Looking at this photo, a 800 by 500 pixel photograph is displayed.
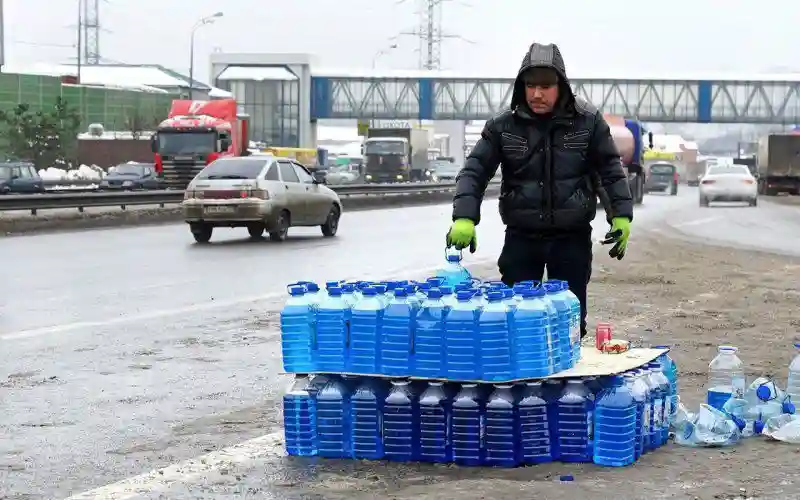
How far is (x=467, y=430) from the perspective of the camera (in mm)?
6531

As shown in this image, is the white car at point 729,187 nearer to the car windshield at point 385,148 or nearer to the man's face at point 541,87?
the car windshield at point 385,148

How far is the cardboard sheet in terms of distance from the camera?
Answer: 6645 millimetres

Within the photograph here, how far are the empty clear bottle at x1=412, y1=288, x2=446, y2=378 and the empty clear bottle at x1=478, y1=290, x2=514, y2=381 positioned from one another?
0.60ft

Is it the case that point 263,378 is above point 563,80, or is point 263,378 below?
below

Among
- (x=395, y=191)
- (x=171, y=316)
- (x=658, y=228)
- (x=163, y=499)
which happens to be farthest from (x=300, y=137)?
(x=163, y=499)

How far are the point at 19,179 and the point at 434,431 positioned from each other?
144ft

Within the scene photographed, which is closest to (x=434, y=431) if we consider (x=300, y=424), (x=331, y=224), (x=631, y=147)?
(x=300, y=424)

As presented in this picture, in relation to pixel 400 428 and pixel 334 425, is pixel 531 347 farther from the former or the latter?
pixel 334 425

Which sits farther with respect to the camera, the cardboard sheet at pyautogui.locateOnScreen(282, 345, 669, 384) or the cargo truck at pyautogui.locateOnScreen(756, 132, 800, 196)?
the cargo truck at pyautogui.locateOnScreen(756, 132, 800, 196)

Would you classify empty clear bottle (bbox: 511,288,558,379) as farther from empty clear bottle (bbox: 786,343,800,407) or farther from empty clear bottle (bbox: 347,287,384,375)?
empty clear bottle (bbox: 786,343,800,407)

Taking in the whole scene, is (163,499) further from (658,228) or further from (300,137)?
(300,137)

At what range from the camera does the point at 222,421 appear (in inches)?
306

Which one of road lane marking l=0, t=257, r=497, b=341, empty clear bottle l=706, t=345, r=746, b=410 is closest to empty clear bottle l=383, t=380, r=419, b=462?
empty clear bottle l=706, t=345, r=746, b=410

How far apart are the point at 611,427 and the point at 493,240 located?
2167 cm
